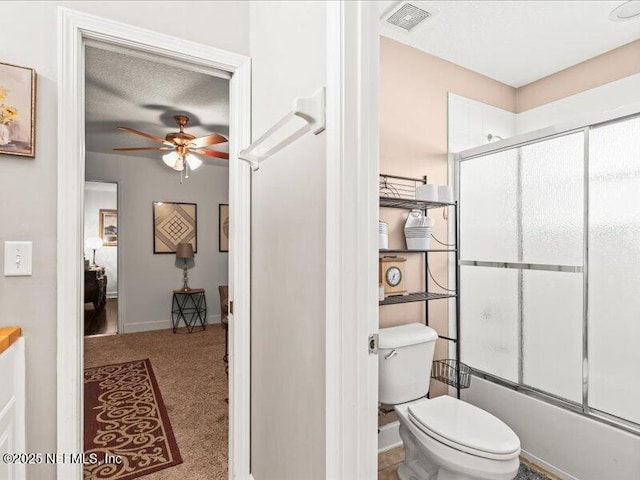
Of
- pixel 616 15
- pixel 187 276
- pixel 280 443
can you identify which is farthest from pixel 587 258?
pixel 187 276

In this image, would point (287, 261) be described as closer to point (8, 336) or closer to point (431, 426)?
point (8, 336)

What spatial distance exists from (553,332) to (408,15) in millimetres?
2033

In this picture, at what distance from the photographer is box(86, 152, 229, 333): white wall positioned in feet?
16.2

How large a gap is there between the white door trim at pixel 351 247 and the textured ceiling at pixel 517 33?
125 centimetres

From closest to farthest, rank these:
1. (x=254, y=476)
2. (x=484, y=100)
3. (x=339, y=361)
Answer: (x=339, y=361) → (x=254, y=476) → (x=484, y=100)

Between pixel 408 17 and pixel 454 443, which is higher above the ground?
pixel 408 17

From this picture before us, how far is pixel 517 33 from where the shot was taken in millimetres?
2221

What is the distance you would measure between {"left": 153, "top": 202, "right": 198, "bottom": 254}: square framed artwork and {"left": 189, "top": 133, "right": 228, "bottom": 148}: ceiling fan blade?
7.22 feet

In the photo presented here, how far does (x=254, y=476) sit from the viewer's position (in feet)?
5.36

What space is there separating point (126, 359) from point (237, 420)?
2731 millimetres

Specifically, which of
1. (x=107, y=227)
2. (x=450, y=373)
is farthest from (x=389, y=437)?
(x=107, y=227)

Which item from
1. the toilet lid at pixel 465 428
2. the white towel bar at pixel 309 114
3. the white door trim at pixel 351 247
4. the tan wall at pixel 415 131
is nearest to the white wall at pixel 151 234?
the tan wall at pixel 415 131

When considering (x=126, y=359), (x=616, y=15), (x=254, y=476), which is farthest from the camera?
(x=126, y=359)

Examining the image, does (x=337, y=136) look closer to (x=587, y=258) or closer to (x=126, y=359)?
(x=587, y=258)
